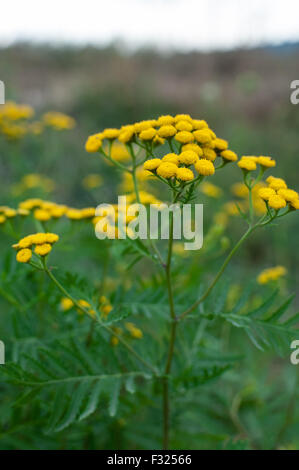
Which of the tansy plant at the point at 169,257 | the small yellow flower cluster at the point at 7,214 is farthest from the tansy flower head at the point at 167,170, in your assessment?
the small yellow flower cluster at the point at 7,214

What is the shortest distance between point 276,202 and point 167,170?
325 mm

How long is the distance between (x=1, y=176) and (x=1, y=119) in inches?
113

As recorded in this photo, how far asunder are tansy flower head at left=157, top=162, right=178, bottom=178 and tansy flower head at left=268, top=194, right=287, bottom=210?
11.4 inches

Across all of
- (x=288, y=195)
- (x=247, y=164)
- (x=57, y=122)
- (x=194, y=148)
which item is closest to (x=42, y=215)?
(x=194, y=148)

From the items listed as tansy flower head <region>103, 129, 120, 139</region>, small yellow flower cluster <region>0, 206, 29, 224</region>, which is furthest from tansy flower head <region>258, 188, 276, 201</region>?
small yellow flower cluster <region>0, 206, 29, 224</region>

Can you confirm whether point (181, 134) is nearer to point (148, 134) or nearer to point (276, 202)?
point (148, 134)

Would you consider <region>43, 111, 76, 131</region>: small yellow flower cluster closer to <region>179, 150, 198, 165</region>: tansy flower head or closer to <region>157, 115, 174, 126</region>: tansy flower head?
<region>157, 115, 174, 126</region>: tansy flower head

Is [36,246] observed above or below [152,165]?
below

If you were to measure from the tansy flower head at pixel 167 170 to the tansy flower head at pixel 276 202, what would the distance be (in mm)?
291

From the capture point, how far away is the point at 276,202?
1.17 metres

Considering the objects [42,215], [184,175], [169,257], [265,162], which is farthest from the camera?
[42,215]

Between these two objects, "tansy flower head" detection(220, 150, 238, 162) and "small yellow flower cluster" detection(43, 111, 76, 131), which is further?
"small yellow flower cluster" detection(43, 111, 76, 131)

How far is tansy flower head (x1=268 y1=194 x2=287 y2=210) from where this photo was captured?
3.80 ft
